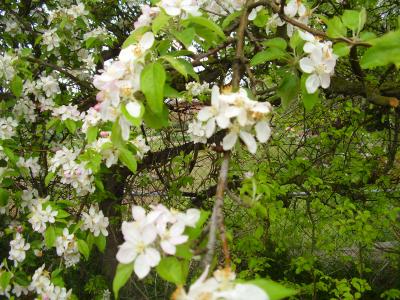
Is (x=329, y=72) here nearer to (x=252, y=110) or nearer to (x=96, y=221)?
(x=252, y=110)

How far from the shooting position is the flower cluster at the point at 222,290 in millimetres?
709

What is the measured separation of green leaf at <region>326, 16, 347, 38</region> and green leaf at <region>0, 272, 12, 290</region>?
1.85 meters

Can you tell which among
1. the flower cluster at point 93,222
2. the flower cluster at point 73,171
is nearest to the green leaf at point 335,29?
the flower cluster at point 73,171

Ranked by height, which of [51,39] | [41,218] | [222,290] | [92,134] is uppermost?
[51,39]

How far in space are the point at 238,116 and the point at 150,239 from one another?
0.33 meters

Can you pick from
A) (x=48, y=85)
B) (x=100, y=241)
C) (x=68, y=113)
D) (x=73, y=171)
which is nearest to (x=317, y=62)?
(x=73, y=171)

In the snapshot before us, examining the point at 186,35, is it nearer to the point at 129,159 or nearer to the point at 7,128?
the point at 129,159

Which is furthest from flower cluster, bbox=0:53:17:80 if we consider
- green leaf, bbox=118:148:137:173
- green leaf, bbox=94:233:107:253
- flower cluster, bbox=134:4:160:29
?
flower cluster, bbox=134:4:160:29

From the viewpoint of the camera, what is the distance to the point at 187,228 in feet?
3.14

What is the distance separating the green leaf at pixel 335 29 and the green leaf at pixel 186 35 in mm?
391

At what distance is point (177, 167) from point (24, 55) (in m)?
1.28

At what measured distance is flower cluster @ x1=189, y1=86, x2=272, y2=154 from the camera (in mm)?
998

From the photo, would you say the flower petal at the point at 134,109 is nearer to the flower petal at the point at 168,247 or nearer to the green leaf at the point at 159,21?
the green leaf at the point at 159,21

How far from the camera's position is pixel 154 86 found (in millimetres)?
1069
